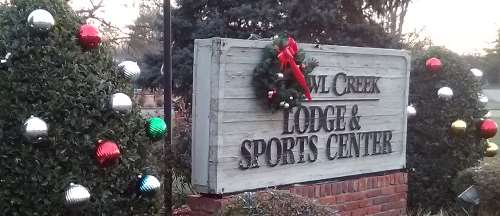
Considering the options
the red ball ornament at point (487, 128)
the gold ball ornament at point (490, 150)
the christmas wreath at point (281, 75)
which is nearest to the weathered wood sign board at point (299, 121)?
the christmas wreath at point (281, 75)

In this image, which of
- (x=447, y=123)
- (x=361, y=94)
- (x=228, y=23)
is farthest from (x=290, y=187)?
(x=228, y=23)

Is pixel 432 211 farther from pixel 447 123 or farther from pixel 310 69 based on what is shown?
pixel 310 69

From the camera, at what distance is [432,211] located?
22.6 feet

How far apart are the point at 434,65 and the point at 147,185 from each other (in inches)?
171

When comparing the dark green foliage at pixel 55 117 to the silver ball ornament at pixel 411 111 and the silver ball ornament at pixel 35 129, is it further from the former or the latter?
the silver ball ornament at pixel 411 111

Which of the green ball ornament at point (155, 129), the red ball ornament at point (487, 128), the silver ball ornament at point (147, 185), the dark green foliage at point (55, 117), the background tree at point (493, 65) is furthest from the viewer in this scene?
the background tree at point (493, 65)

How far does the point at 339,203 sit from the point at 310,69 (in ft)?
4.31

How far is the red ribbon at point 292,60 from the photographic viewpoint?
4.71 metres

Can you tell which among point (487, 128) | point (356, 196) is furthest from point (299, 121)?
point (487, 128)

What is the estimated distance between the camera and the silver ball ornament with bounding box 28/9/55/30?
137 inches

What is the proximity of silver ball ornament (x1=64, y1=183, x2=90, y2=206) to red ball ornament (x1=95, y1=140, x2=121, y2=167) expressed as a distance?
19 cm

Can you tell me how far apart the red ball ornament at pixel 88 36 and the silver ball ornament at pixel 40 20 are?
0.23 m

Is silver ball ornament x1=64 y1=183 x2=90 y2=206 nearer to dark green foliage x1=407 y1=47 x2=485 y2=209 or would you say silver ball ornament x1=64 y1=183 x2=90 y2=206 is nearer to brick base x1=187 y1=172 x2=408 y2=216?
brick base x1=187 y1=172 x2=408 y2=216

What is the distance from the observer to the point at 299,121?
511cm
